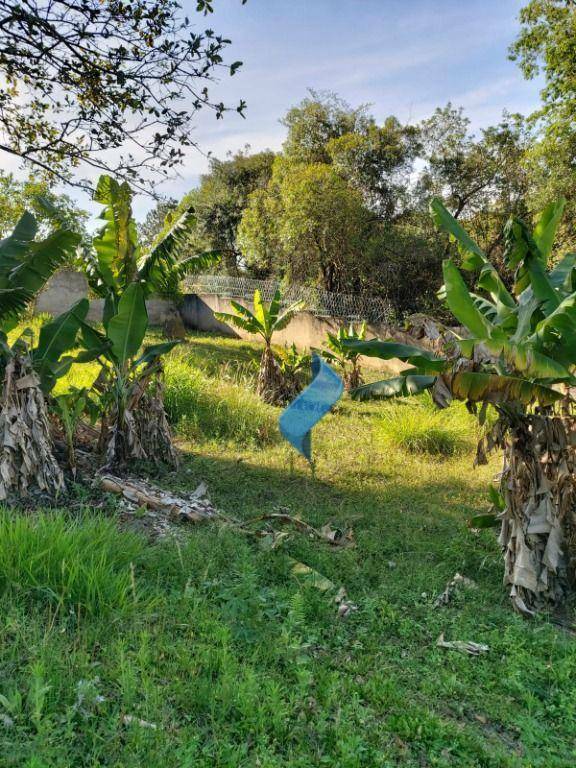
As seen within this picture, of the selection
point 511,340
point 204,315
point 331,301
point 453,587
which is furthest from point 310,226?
point 453,587

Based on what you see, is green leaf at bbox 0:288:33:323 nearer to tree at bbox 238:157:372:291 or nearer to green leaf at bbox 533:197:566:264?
green leaf at bbox 533:197:566:264

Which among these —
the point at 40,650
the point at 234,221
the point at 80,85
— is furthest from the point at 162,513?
the point at 234,221

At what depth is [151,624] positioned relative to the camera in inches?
121

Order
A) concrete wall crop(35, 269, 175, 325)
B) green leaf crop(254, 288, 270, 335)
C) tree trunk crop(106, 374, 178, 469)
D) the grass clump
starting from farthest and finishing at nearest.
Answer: concrete wall crop(35, 269, 175, 325) → green leaf crop(254, 288, 270, 335) → the grass clump → tree trunk crop(106, 374, 178, 469)

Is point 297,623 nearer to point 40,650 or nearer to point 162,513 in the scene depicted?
→ point 40,650

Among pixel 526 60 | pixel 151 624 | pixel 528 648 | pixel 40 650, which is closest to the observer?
pixel 40 650

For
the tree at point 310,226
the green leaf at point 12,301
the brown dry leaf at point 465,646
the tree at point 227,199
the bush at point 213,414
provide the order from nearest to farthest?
1. the brown dry leaf at point 465,646
2. the green leaf at point 12,301
3. the bush at point 213,414
4. the tree at point 310,226
5. the tree at point 227,199

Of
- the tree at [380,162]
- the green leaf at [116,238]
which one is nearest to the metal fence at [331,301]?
the tree at [380,162]

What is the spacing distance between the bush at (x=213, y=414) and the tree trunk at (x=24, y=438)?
328 cm

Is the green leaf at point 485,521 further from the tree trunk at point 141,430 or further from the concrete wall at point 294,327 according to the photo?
the concrete wall at point 294,327

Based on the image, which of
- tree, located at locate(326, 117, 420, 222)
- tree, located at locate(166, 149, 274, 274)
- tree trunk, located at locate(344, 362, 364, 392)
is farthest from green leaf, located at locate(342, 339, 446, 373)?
tree, located at locate(166, 149, 274, 274)

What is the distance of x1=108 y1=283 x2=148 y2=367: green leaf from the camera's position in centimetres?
577

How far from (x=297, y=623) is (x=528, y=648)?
1483 millimetres

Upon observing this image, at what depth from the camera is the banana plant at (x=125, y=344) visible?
6.21m
